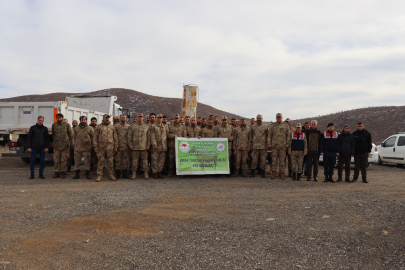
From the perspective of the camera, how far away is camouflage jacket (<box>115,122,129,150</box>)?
930 cm

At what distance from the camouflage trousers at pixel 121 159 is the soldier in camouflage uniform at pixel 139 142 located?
0.24 meters

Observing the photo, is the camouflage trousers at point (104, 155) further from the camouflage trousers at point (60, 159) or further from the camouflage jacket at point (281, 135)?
the camouflage jacket at point (281, 135)

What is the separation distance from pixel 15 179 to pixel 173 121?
202 inches

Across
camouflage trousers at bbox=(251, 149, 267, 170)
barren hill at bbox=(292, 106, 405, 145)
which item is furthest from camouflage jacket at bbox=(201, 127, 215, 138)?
barren hill at bbox=(292, 106, 405, 145)

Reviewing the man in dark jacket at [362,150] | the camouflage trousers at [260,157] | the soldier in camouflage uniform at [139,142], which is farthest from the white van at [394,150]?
the soldier in camouflage uniform at [139,142]

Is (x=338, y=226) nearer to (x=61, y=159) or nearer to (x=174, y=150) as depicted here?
(x=174, y=150)

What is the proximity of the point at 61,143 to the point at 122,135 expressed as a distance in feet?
6.32

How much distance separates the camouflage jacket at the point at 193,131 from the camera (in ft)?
33.0

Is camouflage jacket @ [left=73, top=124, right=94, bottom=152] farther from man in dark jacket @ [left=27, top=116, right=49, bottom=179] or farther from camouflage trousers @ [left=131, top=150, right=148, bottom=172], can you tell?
camouflage trousers @ [left=131, top=150, right=148, bottom=172]

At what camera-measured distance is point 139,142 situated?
9.16m

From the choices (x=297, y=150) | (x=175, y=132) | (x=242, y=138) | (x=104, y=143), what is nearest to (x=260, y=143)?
(x=242, y=138)

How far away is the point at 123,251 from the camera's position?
3.74 meters

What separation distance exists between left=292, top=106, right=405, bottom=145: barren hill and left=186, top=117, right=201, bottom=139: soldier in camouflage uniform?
131ft

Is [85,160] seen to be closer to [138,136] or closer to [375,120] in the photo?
[138,136]
